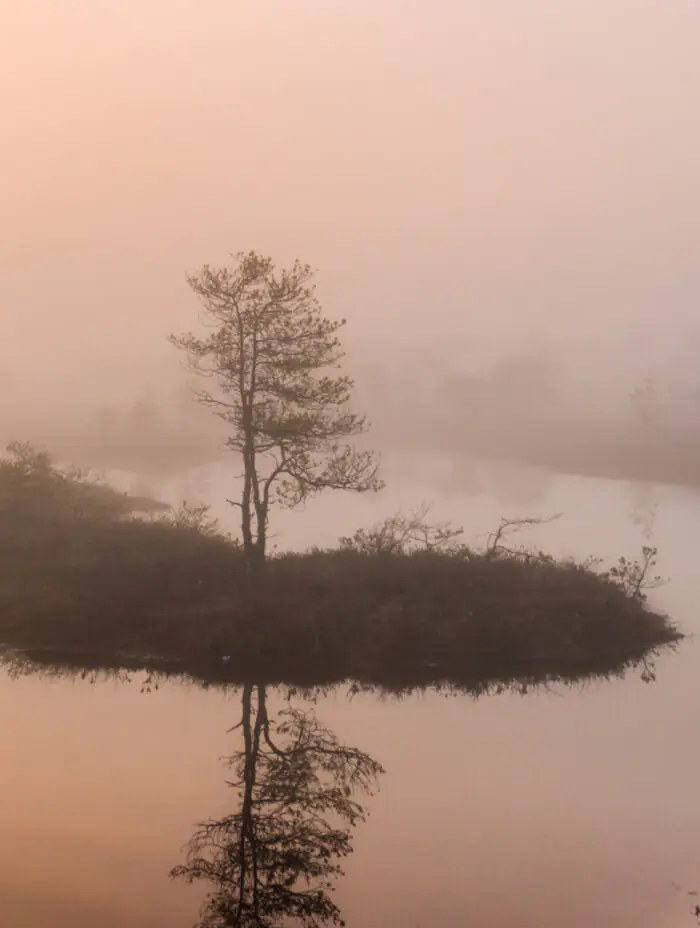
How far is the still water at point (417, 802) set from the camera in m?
9.39

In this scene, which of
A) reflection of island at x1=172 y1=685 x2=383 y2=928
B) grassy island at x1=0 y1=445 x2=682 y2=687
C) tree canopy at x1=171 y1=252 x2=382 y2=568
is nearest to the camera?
reflection of island at x1=172 y1=685 x2=383 y2=928

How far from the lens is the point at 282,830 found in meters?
10.8

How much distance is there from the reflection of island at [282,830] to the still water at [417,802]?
23 centimetres

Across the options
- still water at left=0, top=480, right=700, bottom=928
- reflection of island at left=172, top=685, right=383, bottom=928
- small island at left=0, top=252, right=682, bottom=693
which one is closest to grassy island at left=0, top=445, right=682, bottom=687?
small island at left=0, top=252, right=682, bottom=693

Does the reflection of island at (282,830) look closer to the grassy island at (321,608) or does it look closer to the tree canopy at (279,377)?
the grassy island at (321,608)

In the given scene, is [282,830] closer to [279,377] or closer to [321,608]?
[321,608]

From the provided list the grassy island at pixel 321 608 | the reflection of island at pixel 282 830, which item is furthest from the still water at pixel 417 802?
the grassy island at pixel 321 608

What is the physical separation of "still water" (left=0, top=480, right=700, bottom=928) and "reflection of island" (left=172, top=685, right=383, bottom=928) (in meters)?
0.23

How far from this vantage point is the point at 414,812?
37.4 feet

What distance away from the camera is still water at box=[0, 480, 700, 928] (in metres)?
9.39

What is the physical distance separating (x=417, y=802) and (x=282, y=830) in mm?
2103

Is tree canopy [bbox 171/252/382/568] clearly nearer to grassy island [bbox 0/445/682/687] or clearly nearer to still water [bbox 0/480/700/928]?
grassy island [bbox 0/445/682/687]

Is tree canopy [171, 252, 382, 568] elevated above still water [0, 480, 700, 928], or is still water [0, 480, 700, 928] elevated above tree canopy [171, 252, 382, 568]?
tree canopy [171, 252, 382, 568]

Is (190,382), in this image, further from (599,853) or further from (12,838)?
(599,853)
